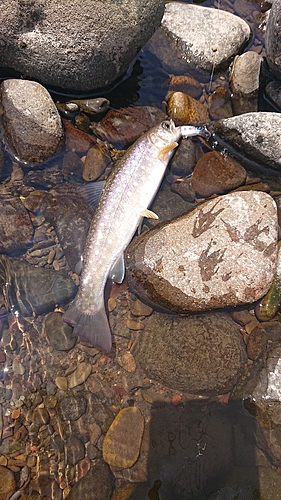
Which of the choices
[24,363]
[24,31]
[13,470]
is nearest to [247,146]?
[24,31]

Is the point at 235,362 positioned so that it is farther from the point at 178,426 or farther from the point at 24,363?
the point at 24,363

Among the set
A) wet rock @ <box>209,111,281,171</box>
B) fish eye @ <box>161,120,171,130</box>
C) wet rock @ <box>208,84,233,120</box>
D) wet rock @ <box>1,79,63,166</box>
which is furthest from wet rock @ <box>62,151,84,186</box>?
wet rock @ <box>208,84,233,120</box>

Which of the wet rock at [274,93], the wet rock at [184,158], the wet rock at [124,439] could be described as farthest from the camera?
the wet rock at [274,93]

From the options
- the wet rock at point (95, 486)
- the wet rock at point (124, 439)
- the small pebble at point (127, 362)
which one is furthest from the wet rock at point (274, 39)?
the wet rock at point (95, 486)

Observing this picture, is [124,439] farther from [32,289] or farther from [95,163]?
[95,163]

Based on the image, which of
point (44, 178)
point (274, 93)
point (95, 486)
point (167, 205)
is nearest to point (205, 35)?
point (274, 93)

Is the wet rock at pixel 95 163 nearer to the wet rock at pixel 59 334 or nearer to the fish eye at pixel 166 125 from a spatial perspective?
the fish eye at pixel 166 125
